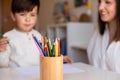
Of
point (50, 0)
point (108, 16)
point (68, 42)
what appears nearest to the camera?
point (108, 16)

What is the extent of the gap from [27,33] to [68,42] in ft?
4.85

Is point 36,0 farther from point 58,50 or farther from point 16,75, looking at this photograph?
point 58,50

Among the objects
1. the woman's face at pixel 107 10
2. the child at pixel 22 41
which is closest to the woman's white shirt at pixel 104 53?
the woman's face at pixel 107 10

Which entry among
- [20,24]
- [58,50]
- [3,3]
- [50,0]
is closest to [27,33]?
[20,24]

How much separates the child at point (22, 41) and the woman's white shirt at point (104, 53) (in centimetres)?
25

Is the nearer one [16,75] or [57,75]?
[57,75]

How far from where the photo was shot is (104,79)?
2.62 ft

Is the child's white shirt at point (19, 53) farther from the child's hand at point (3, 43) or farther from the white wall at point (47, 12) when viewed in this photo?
the white wall at point (47, 12)

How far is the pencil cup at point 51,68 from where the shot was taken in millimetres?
686

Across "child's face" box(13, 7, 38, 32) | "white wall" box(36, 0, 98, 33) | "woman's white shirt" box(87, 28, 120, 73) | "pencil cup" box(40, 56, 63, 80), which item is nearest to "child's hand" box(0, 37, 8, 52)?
"child's face" box(13, 7, 38, 32)

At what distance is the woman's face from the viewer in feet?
4.62

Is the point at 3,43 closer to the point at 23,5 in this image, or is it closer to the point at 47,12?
the point at 23,5

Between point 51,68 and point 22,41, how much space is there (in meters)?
0.66

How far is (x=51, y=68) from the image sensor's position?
69 cm
